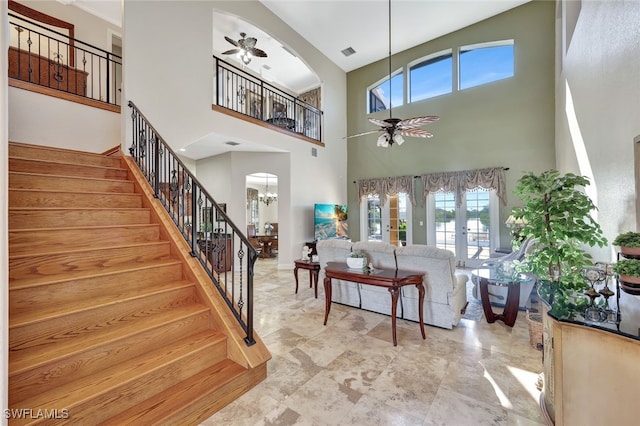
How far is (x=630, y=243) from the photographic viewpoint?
134cm

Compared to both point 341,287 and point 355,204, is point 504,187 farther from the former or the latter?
point 341,287

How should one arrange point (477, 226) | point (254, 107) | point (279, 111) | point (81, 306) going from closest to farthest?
point (81, 306) → point (254, 107) → point (477, 226) → point (279, 111)

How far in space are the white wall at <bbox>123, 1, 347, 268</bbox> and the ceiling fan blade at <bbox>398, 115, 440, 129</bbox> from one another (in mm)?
3083

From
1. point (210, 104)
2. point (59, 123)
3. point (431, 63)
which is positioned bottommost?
point (59, 123)

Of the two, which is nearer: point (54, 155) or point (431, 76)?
point (54, 155)

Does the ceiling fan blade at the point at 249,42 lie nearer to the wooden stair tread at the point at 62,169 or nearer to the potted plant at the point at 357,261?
the wooden stair tread at the point at 62,169

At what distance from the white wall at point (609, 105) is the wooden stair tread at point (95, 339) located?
3.42m

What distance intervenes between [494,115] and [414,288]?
17.7 ft

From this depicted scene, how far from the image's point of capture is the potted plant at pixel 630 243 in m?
1.33

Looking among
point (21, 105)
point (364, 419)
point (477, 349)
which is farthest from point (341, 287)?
point (21, 105)

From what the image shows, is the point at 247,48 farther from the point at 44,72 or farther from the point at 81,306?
the point at 81,306

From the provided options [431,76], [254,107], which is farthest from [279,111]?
[431,76]

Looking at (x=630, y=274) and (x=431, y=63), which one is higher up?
(x=431, y=63)

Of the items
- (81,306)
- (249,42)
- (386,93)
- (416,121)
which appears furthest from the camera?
(386,93)
